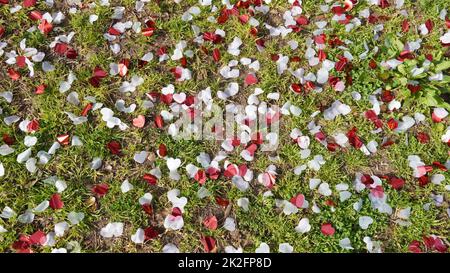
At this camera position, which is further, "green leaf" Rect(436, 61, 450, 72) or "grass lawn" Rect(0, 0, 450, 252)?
"green leaf" Rect(436, 61, 450, 72)

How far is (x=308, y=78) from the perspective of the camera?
12.4 feet

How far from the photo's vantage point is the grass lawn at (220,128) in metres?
3.19

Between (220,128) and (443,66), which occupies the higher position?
(443,66)

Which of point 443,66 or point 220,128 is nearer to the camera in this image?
point 220,128

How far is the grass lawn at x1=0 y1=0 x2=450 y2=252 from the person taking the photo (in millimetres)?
3189

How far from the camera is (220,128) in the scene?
3553mm

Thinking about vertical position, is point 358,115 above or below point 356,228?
above

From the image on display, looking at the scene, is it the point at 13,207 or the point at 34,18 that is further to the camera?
the point at 34,18

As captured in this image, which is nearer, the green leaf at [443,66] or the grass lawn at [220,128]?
the grass lawn at [220,128]

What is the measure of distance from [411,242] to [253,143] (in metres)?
1.31
